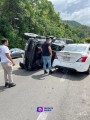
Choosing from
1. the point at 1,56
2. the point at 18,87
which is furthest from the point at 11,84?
the point at 1,56

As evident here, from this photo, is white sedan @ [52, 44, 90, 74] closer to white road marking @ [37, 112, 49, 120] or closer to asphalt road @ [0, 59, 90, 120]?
asphalt road @ [0, 59, 90, 120]

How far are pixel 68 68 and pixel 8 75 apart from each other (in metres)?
3.68

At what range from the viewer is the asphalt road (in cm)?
612

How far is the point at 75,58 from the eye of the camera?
11.8 metres

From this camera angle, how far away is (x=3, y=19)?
125 feet

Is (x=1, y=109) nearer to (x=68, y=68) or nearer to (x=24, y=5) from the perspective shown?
(x=68, y=68)

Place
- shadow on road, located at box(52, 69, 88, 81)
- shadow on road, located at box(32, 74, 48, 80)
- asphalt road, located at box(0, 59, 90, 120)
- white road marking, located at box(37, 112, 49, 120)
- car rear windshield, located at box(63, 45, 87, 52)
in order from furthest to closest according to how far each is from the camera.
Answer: car rear windshield, located at box(63, 45, 87, 52) < shadow on road, located at box(52, 69, 88, 81) < shadow on road, located at box(32, 74, 48, 80) < asphalt road, located at box(0, 59, 90, 120) < white road marking, located at box(37, 112, 49, 120)

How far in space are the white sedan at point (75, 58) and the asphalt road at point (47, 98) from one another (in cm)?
67

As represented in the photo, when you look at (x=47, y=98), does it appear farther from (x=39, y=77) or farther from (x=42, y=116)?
(x=39, y=77)

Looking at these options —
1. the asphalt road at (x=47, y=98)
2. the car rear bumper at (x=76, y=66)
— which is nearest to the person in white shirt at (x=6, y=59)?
Result: the asphalt road at (x=47, y=98)

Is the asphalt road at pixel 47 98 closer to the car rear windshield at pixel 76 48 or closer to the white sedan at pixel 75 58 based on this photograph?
the white sedan at pixel 75 58

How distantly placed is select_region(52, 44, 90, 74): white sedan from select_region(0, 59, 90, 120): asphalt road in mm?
670

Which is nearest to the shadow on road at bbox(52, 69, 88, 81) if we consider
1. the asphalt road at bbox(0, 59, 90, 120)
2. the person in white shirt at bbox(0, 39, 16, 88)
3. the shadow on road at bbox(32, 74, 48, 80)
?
the asphalt road at bbox(0, 59, 90, 120)

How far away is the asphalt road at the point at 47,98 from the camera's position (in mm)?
6117
